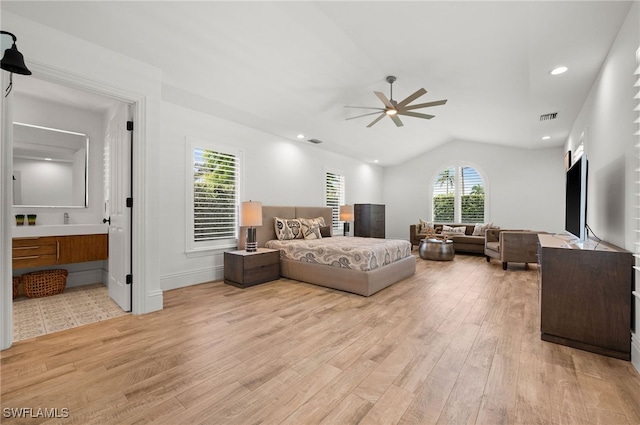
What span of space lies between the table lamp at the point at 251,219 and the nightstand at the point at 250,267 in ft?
0.54

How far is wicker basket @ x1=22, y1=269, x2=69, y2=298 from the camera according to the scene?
352cm

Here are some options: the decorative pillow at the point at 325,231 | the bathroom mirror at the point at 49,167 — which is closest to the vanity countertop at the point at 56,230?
the bathroom mirror at the point at 49,167

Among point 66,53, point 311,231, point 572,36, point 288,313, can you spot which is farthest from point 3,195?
point 572,36

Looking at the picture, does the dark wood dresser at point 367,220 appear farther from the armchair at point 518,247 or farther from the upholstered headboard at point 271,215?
the armchair at point 518,247

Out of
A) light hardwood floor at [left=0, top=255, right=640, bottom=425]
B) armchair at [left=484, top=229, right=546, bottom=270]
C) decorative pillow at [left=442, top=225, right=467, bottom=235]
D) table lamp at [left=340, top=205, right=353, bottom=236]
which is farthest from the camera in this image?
decorative pillow at [left=442, top=225, right=467, bottom=235]

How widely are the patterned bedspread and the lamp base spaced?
0.44 m

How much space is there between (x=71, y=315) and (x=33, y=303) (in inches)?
34.4

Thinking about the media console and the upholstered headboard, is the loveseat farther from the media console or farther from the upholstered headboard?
the media console

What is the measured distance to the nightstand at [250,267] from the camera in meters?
4.03

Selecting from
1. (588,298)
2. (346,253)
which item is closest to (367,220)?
(346,253)

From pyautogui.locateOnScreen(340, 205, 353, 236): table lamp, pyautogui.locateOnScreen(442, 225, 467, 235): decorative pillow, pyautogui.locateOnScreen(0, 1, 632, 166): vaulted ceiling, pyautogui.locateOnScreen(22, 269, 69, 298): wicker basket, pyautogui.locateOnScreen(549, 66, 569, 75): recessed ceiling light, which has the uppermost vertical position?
pyautogui.locateOnScreen(0, 1, 632, 166): vaulted ceiling

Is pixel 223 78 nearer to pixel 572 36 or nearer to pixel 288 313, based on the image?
pixel 288 313

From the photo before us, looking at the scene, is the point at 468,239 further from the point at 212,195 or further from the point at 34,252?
the point at 34,252

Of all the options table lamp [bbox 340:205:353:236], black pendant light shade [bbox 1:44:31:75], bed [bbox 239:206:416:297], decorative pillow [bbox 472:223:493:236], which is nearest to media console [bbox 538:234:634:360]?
bed [bbox 239:206:416:297]
